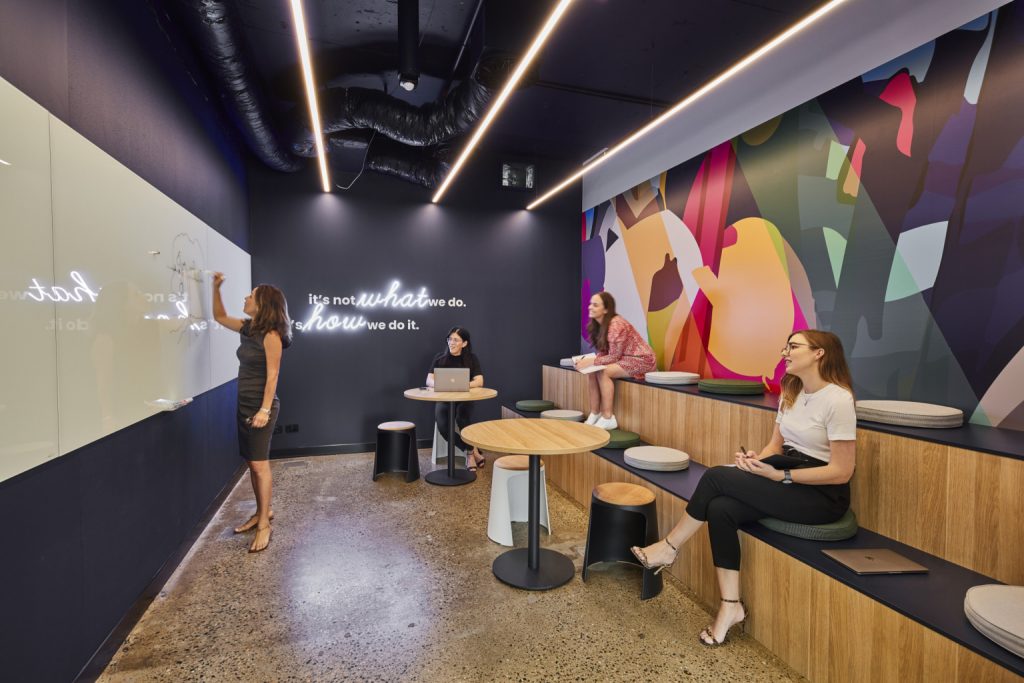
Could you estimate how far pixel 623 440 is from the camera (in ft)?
11.9

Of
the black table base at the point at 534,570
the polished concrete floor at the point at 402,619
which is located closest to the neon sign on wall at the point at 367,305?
the polished concrete floor at the point at 402,619

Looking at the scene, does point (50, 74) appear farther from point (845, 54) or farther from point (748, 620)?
point (845, 54)

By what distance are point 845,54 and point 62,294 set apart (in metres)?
4.29

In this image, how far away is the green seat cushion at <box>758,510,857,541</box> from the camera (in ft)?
6.84

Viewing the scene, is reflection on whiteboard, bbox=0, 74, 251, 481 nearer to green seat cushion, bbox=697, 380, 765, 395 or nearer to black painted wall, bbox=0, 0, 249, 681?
black painted wall, bbox=0, 0, 249, 681

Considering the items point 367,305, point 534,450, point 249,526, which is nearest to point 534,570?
point 534,450

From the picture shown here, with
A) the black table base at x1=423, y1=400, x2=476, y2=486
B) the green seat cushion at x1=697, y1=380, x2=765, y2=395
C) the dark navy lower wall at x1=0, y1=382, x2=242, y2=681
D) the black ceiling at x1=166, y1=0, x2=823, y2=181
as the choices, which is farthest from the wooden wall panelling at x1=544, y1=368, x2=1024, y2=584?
the dark navy lower wall at x1=0, y1=382, x2=242, y2=681

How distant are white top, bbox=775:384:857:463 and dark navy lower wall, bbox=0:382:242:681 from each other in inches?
119

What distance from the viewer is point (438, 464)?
4910 mm

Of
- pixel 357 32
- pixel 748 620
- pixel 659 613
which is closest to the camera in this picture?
pixel 748 620

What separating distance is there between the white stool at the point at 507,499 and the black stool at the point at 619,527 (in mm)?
636

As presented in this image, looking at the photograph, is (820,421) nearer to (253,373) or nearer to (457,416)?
(253,373)

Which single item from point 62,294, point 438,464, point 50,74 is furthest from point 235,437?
point 50,74

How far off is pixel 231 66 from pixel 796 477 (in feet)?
13.1
